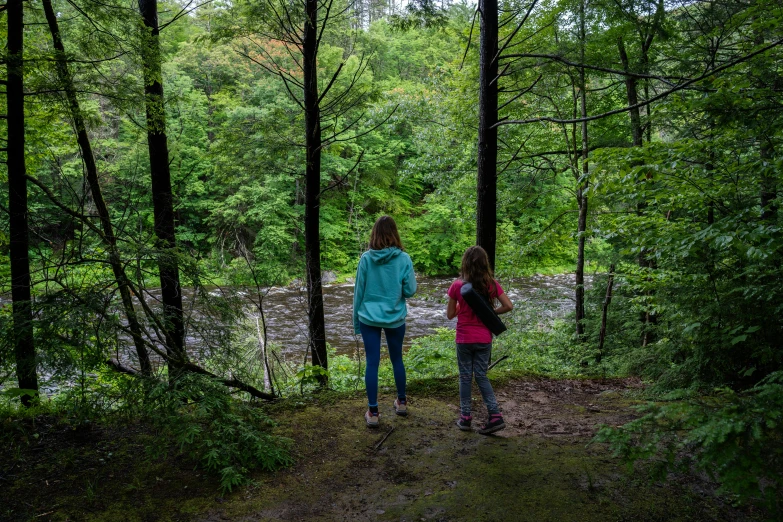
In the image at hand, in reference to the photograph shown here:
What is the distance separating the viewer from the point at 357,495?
10.1 ft

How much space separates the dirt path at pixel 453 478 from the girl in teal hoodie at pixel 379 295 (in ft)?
1.60

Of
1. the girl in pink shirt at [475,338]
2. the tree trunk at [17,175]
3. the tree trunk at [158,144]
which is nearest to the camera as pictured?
the tree trunk at [17,175]

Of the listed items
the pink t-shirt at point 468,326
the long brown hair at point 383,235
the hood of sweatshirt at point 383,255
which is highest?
the long brown hair at point 383,235

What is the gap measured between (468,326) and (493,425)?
88cm

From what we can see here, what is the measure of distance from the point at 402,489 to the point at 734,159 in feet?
15.3

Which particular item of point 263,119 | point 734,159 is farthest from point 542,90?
point 263,119

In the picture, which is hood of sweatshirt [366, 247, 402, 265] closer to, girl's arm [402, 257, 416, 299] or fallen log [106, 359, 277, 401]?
girl's arm [402, 257, 416, 299]

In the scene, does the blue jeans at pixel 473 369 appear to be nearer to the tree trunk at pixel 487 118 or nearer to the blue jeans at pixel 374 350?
the blue jeans at pixel 374 350

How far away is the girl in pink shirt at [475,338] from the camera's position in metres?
4.03

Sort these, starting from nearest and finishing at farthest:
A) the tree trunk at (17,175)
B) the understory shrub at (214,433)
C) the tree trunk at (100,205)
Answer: the understory shrub at (214,433)
the tree trunk at (100,205)
the tree trunk at (17,175)

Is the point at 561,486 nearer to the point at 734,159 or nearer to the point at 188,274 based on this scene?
the point at 188,274

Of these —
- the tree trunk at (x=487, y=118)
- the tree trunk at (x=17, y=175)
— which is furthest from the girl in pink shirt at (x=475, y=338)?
the tree trunk at (x=17, y=175)

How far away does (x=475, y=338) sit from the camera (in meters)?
4.02

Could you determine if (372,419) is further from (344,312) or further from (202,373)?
(344,312)
